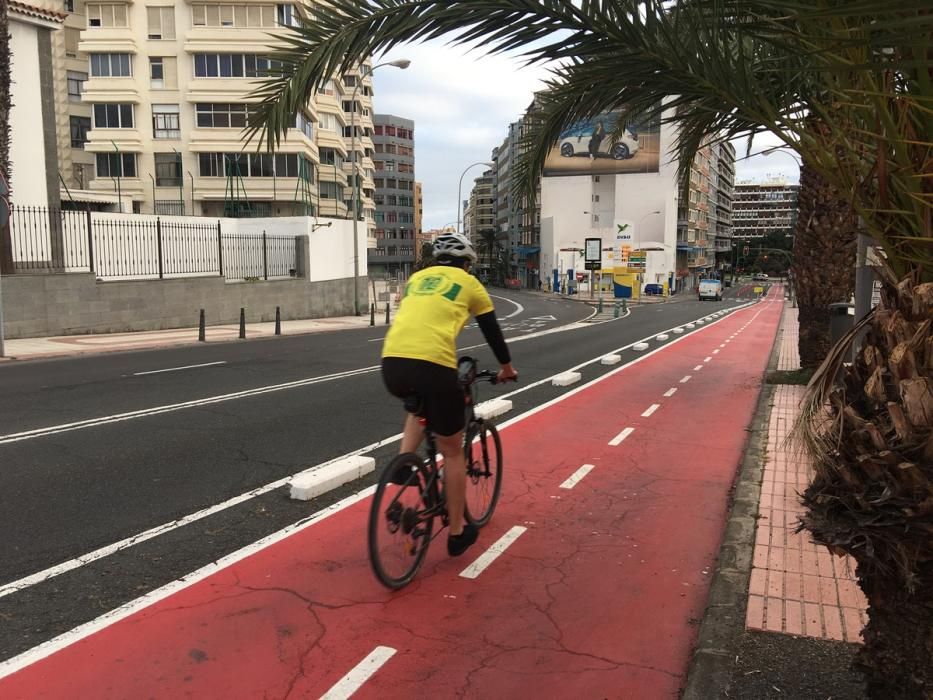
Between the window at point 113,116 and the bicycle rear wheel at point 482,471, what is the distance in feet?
134

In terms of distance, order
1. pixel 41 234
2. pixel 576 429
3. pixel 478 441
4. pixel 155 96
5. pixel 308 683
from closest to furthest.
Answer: pixel 308 683 → pixel 478 441 → pixel 576 429 → pixel 41 234 → pixel 155 96

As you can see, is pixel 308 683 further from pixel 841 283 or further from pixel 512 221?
pixel 512 221

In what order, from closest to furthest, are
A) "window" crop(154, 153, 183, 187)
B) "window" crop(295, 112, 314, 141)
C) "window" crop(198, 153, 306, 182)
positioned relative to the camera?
1. "window" crop(295, 112, 314, 141)
2. "window" crop(198, 153, 306, 182)
3. "window" crop(154, 153, 183, 187)

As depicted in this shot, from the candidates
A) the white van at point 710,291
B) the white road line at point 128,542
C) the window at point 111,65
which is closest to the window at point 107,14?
the window at point 111,65

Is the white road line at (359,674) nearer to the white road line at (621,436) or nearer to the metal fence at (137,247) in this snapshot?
the white road line at (621,436)

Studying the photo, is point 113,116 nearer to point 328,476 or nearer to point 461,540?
point 328,476

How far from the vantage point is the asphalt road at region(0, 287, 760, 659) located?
4156mm

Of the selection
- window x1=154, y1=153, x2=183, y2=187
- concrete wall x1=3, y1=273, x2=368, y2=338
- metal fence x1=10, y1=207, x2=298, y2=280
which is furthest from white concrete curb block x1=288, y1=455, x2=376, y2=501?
window x1=154, y1=153, x2=183, y2=187

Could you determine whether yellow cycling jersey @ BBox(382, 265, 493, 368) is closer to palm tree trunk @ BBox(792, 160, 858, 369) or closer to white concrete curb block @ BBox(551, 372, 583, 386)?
white concrete curb block @ BBox(551, 372, 583, 386)

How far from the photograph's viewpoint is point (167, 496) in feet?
18.2

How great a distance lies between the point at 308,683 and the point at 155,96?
139 feet

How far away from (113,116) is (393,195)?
7975 centimetres

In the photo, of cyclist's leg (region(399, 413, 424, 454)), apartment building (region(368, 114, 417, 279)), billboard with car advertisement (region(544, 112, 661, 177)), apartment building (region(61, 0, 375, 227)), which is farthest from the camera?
apartment building (region(368, 114, 417, 279))

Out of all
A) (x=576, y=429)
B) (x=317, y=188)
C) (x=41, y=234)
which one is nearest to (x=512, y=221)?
(x=317, y=188)
